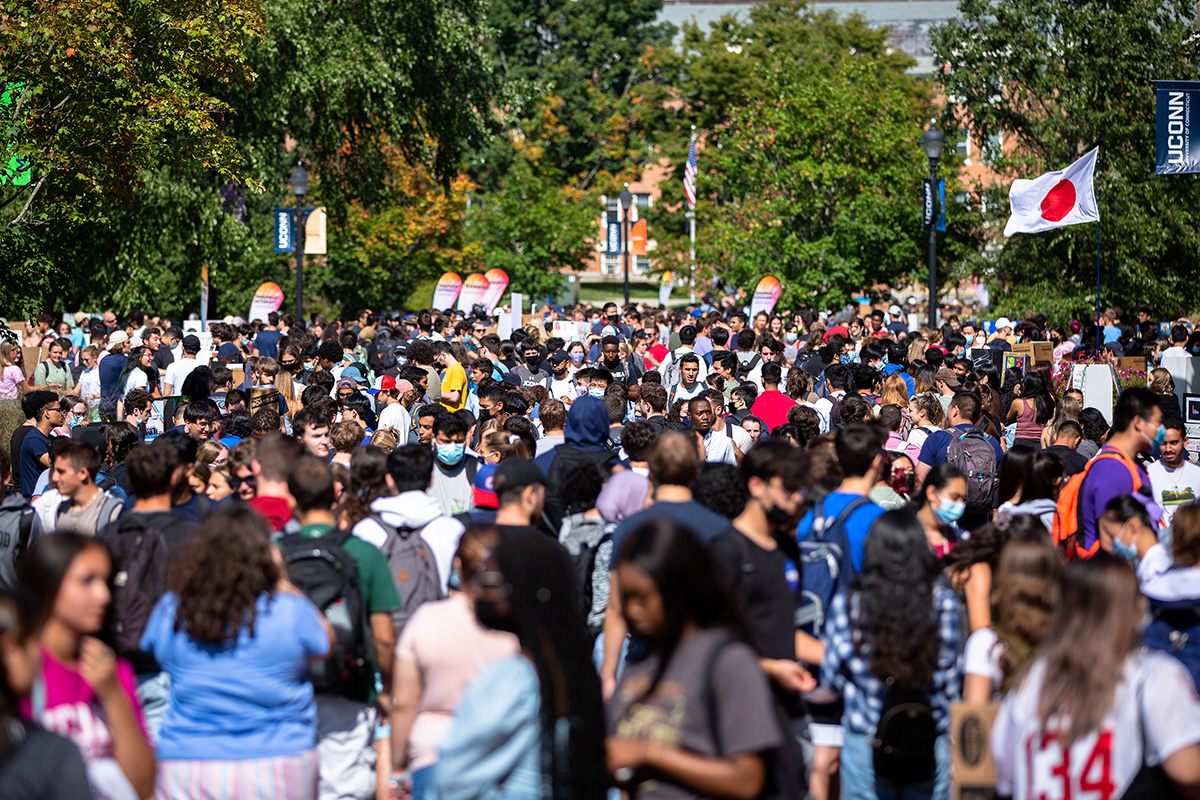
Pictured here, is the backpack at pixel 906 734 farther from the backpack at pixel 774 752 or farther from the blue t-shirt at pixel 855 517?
the blue t-shirt at pixel 855 517

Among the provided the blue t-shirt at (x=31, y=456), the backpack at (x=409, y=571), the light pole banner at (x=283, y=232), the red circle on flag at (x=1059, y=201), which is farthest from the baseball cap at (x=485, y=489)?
the light pole banner at (x=283, y=232)

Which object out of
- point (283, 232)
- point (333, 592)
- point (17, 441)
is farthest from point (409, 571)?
point (283, 232)

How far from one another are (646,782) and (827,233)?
28.9 metres

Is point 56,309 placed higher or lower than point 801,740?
higher

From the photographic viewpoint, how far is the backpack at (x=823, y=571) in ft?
18.5

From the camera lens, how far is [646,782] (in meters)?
3.87

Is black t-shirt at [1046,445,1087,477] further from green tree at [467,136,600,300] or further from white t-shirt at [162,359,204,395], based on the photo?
green tree at [467,136,600,300]

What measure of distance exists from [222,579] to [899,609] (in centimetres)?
247

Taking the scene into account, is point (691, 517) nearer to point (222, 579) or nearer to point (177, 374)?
point (222, 579)

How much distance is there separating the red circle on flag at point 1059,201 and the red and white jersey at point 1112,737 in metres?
15.3

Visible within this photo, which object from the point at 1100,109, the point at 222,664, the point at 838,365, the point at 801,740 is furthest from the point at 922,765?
the point at 1100,109

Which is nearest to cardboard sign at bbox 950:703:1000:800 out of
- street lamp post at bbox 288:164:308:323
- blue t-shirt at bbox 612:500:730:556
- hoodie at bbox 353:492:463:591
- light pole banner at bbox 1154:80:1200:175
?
blue t-shirt at bbox 612:500:730:556

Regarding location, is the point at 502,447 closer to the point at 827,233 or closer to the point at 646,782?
the point at 646,782

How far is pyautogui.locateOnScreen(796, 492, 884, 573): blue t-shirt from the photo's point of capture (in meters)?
5.68
